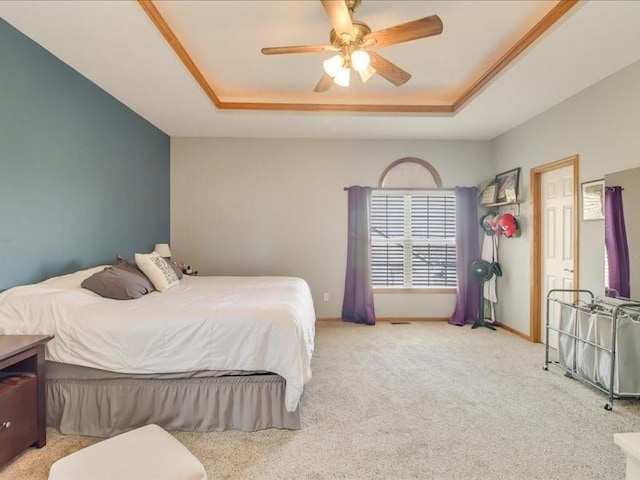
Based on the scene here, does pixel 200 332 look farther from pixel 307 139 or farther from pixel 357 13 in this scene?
pixel 307 139

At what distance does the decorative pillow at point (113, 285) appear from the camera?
8.05ft

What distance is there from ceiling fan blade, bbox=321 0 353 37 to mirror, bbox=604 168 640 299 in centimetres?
247

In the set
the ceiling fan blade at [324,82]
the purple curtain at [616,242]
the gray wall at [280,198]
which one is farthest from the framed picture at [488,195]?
the ceiling fan blade at [324,82]

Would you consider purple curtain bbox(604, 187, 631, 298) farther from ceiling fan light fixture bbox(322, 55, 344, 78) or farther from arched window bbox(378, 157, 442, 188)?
ceiling fan light fixture bbox(322, 55, 344, 78)

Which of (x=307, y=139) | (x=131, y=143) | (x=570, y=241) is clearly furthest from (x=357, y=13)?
(x=570, y=241)

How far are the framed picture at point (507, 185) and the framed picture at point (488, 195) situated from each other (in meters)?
0.05

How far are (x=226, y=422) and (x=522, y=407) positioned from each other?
6.93 ft

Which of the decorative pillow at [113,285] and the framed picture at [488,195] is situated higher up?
the framed picture at [488,195]

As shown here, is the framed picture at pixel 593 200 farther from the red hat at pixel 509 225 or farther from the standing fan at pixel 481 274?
the standing fan at pixel 481 274

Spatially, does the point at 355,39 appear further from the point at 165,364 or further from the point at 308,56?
the point at 165,364

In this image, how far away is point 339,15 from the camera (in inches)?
73.0

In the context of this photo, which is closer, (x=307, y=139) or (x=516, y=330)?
(x=516, y=330)

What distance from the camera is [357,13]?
7.61ft

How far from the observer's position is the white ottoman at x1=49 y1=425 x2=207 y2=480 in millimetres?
1415
